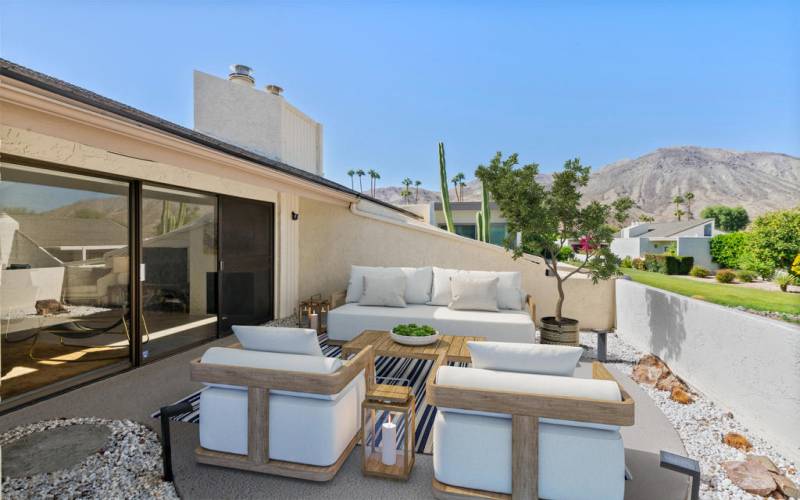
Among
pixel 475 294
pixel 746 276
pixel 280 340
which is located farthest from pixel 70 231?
pixel 746 276

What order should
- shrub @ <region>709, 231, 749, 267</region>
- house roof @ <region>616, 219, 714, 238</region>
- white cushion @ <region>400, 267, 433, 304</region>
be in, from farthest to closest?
Result: 1. house roof @ <region>616, 219, 714, 238</region>
2. shrub @ <region>709, 231, 749, 267</region>
3. white cushion @ <region>400, 267, 433, 304</region>

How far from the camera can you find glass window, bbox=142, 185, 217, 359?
5.00 metres

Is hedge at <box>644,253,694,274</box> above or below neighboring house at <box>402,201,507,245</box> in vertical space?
below

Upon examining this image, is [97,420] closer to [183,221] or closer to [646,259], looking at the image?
[183,221]

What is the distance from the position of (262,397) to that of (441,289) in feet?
13.6

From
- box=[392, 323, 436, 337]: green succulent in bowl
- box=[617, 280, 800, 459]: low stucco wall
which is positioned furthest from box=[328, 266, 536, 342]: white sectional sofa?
box=[617, 280, 800, 459]: low stucco wall

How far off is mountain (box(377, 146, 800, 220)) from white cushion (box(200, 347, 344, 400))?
323ft

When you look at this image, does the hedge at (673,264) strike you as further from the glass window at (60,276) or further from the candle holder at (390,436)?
the glass window at (60,276)

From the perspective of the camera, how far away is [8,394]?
3.67 m

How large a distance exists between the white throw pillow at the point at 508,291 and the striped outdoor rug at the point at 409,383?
170cm

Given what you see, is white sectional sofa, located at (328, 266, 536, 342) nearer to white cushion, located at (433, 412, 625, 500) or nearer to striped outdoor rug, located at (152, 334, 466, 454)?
striped outdoor rug, located at (152, 334, 466, 454)

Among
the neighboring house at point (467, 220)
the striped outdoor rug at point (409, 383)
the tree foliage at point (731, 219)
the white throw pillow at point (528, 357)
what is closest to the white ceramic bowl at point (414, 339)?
the striped outdoor rug at point (409, 383)

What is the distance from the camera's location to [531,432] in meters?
2.09

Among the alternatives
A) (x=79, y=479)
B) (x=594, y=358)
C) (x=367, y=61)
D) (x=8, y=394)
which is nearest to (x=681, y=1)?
(x=594, y=358)
